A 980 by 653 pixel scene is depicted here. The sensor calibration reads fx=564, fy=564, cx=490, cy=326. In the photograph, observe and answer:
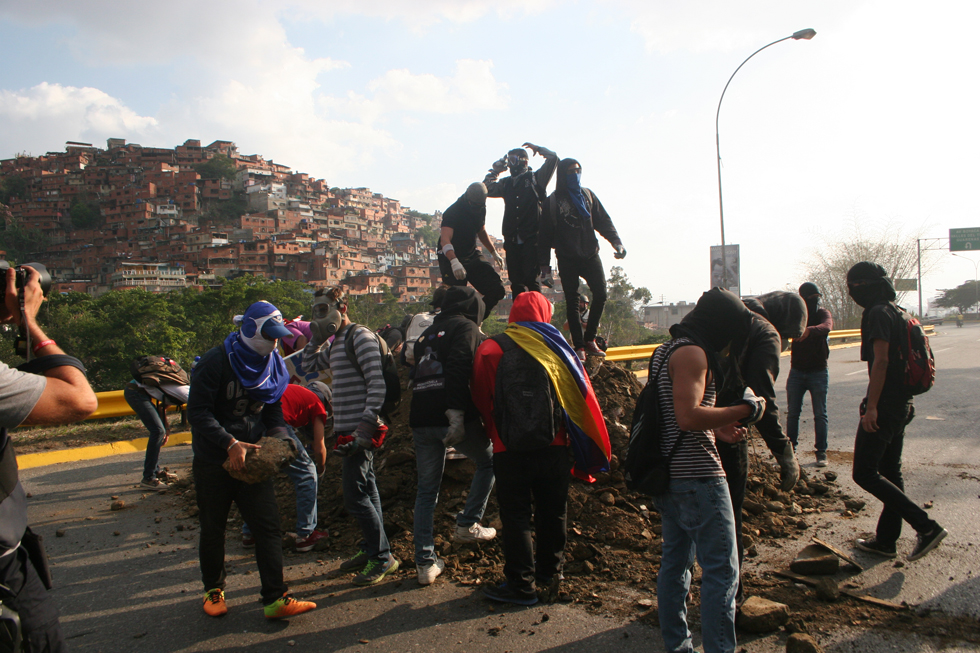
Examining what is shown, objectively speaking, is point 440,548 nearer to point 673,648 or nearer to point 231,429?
point 231,429

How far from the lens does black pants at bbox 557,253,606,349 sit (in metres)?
6.11

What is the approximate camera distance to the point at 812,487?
17.4 feet

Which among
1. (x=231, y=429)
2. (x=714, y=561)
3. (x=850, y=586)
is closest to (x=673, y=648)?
(x=714, y=561)

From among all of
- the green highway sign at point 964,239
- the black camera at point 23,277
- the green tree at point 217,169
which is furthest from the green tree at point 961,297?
the green tree at point 217,169

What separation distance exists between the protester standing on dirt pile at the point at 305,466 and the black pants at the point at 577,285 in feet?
9.37

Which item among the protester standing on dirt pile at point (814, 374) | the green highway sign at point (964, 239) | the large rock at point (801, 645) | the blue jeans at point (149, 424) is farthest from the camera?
the green highway sign at point (964, 239)

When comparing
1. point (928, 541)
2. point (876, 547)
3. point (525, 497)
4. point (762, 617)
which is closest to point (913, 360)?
point (928, 541)

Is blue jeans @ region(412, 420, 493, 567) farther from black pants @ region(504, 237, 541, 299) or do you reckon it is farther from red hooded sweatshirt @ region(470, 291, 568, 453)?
black pants @ region(504, 237, 541, 299)

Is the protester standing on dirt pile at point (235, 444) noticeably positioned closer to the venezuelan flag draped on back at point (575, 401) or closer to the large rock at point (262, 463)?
the large rock at point (262, 463)

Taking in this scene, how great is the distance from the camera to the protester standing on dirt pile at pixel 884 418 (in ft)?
12.2

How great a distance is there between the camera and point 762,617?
2.94 metres

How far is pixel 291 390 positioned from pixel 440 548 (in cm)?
173

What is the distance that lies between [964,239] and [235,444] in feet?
197

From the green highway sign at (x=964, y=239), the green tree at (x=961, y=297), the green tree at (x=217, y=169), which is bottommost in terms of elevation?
the green tree at (x=961, y=297)
